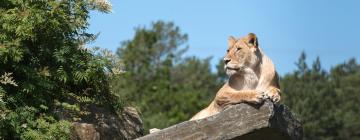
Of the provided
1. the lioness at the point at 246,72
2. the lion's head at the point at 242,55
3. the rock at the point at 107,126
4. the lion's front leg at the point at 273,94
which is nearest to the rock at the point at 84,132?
the rock at the point at 107,126

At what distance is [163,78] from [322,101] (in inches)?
411

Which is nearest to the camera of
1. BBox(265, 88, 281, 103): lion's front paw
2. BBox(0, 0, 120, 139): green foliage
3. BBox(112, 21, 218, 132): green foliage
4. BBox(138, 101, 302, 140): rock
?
BBox(138, 101, 302, 140): rock

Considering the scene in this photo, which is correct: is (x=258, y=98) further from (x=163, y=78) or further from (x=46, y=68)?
(x=163, y=78)

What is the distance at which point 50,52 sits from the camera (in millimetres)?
14633

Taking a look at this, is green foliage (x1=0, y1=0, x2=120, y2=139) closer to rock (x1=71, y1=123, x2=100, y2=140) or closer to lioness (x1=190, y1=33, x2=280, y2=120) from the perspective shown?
rock (x1=71, y1=123, x2=100, y2=140)

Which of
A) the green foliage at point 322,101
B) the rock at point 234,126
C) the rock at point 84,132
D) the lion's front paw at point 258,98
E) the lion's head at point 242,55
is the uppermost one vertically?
the green foliage at point 322,101

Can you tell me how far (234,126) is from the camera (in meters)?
12.6

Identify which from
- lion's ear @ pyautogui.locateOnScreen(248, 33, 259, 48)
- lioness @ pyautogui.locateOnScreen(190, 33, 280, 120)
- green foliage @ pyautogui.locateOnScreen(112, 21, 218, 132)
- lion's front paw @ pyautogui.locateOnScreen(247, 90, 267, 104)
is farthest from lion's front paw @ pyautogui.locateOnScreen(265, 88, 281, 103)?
green foliage @ pyautogui.locateOnScreen(112, 21, 218, 132)

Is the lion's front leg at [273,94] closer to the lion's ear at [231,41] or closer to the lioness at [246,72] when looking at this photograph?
the lioness at [246,72]

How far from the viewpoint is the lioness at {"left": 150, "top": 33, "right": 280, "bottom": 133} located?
13.0 metres

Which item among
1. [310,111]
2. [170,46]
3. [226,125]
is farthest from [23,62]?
[170,46]

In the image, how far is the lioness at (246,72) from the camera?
42.8 feet

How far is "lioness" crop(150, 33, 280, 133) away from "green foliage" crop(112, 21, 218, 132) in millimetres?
35253

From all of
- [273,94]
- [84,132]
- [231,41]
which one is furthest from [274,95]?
[84,132]
